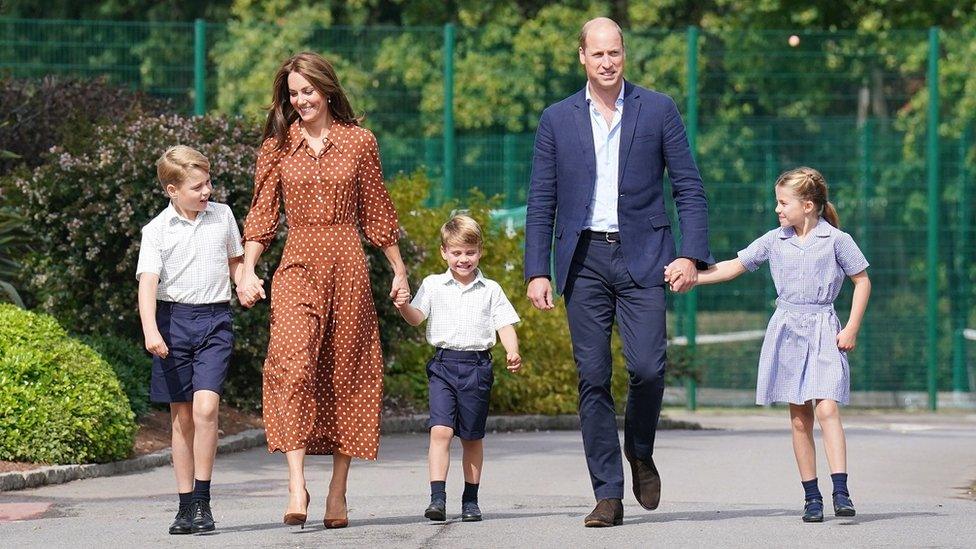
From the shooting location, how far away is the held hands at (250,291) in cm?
725

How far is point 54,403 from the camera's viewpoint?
9594 mm

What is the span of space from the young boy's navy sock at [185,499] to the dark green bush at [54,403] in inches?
93.4

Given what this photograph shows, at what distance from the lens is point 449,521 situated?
299 inches

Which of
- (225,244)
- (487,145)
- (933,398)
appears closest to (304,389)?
(225,244)

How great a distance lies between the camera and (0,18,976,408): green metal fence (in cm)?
1706

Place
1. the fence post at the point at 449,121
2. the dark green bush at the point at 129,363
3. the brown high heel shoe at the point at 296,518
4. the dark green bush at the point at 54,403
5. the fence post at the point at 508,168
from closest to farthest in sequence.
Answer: the brown high heel shoe at the point at 296,518 < the dark green bush at the point at 54,403 < the dark green bush at the point at 129,363 < the fence post at the point at 449,121 < the fence post at the point at 508,168

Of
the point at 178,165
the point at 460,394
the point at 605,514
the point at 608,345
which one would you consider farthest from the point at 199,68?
the point at 605,514

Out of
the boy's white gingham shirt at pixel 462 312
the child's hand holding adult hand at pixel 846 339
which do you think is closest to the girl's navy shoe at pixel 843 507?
the child's hand holding adult hand at pixel 846 339

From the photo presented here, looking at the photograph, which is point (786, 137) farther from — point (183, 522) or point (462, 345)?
point (183, 522)

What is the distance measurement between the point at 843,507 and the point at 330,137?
8.70ft

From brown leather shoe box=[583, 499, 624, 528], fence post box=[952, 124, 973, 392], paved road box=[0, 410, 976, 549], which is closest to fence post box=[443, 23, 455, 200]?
paved road box=[0, 410, 976, 549]

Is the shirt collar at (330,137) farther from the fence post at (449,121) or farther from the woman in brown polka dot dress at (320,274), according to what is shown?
the fence post at (449,121)

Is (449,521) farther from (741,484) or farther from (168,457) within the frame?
(168,457)

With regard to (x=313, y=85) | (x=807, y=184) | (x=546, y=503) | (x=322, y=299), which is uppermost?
(x=313, y=85)
